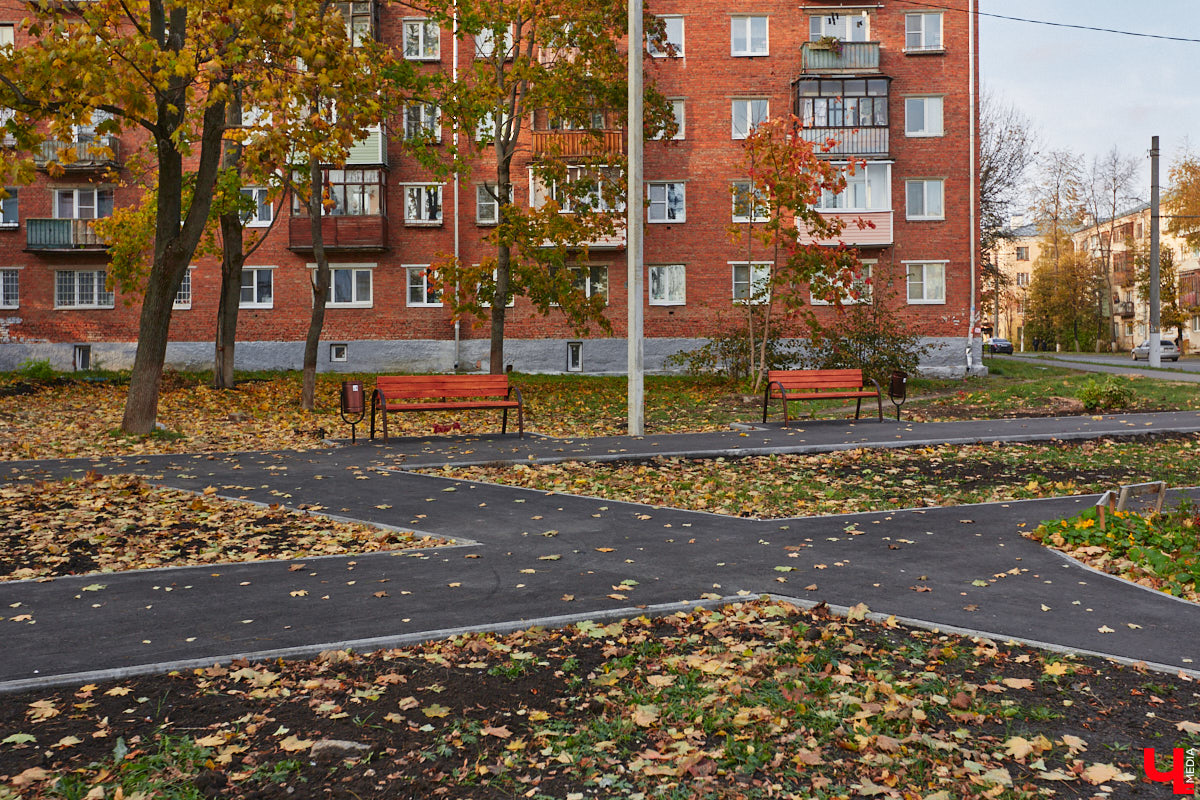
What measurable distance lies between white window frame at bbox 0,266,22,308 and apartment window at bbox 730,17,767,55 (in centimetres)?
2794

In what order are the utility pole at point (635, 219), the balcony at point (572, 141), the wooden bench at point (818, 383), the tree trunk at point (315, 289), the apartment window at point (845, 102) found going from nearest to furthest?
1. the utility pole at point (635, 219)
2. the wooden bench at point (818, 383)
3. the tree trunk at point (315, 289)
4. the balcony at point (572, 141)
5. the apartment window at point (845, 102)

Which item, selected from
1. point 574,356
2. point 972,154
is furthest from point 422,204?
point 972,154

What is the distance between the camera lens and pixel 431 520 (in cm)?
870

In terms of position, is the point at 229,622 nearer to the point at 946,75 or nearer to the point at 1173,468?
the point at 1173,468

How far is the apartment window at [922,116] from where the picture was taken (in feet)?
115

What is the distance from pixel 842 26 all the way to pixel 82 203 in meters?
29.4

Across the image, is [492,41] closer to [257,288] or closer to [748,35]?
[748,35]

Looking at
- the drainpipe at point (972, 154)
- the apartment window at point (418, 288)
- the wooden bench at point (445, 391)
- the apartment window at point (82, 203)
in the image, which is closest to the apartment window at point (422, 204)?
the apartment window at point (418, 288)

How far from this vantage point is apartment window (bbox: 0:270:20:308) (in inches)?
1419

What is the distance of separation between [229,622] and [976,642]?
13.7 ft

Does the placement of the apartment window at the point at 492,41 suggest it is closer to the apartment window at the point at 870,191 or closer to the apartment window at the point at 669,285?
the apartment window at the point at 669,285

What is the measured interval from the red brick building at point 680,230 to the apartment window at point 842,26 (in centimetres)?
5

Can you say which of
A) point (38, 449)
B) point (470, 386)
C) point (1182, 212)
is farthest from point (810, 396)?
point (1182, 212)

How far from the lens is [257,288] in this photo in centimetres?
3538
